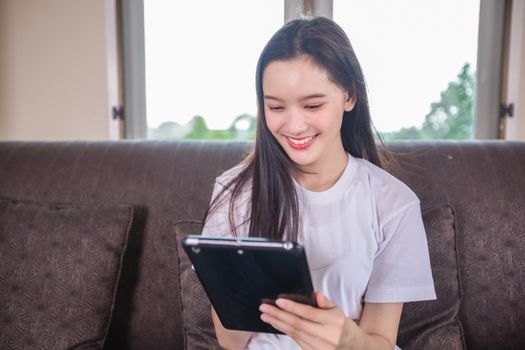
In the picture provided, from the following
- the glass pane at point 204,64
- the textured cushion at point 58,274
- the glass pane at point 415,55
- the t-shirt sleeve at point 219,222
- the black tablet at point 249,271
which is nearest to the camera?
the black tablet at point 249,271

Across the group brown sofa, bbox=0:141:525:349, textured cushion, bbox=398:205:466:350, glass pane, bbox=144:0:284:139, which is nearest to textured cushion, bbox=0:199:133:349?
brown sofa, bbox=0:141:525:349

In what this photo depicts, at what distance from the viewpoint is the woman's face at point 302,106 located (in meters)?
0.91

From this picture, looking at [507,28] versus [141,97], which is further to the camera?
[141,97]

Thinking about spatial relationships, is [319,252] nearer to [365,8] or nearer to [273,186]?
[273,186]

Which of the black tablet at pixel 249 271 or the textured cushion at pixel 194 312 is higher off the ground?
the black tablet at pixel 249 271

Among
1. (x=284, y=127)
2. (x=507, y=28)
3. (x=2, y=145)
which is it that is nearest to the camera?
(x=284, y=127)

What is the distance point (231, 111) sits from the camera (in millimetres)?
2816

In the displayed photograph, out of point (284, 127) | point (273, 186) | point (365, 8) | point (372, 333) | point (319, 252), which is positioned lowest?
point (372, 333)

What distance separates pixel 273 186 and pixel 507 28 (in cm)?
217

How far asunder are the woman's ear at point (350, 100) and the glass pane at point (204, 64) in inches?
70.5

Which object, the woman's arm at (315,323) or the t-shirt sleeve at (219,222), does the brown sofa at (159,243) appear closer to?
the t-shirt sleeve at (219,222)

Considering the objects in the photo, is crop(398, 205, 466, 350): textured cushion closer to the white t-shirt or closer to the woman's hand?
the white t-shirt

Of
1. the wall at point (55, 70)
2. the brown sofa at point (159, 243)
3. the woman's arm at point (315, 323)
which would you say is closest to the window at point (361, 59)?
the wall at point (55, 70)

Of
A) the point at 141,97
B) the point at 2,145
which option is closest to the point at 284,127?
the point at 2,145
